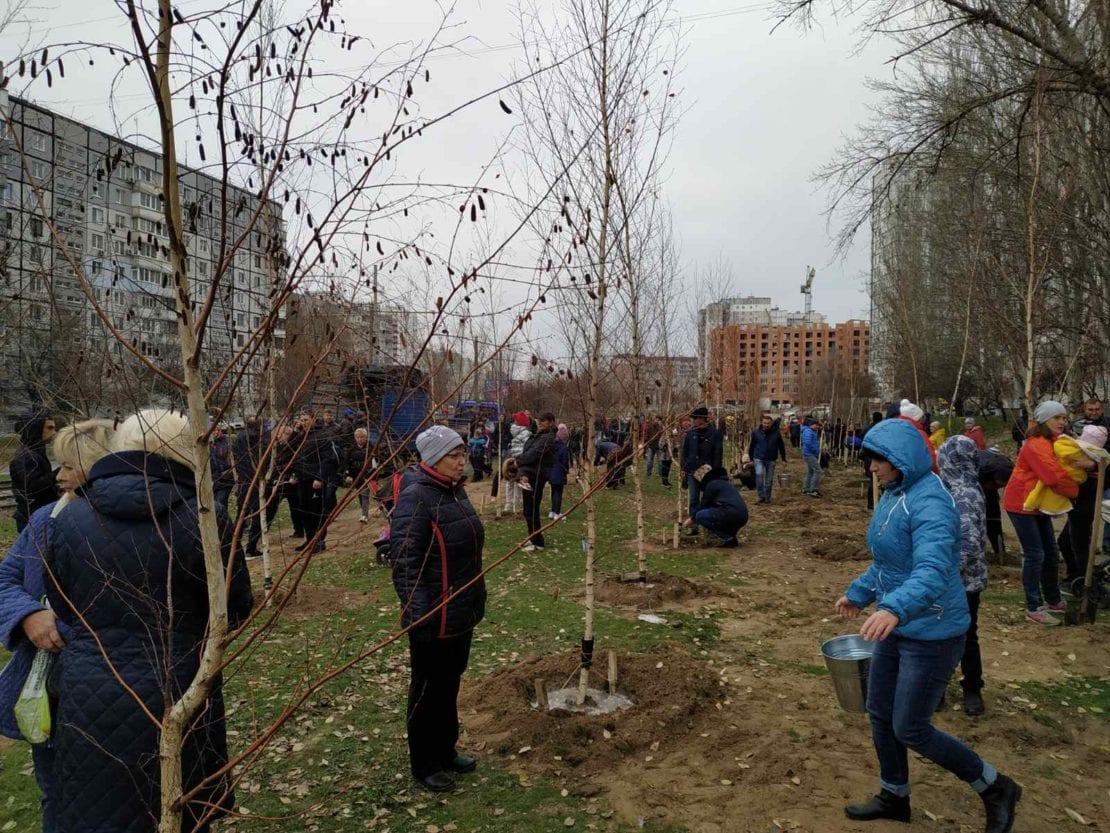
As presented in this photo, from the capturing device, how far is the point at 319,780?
3.95m

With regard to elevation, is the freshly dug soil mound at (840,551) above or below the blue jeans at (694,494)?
below

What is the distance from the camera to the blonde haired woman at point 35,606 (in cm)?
235

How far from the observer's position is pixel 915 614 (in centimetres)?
286

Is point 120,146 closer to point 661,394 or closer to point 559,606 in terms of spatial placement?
point 559,606

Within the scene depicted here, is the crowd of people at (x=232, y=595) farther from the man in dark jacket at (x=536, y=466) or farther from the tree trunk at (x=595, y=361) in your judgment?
the man in dark jacket at (x=536, y=466)

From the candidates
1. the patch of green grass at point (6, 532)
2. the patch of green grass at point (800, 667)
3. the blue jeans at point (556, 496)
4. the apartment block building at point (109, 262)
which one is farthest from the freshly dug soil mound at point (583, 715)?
the patch of green grass at point (6, 532)

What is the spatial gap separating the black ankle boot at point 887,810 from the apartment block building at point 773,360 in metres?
2.16

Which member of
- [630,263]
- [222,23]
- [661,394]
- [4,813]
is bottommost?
[4,813]

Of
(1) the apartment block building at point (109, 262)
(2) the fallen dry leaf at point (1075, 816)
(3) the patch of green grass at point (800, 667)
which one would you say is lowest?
(3) the patch of green grass at point (800, 667)

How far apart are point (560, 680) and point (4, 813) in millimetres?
3201

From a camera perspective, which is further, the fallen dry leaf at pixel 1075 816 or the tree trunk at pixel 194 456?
the fallen dry leaf at pixel 1075 816

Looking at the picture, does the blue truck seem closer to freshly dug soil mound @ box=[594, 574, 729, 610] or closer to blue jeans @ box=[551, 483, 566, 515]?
freshly dug soil mound @ box=[594, 574, 729, 610]

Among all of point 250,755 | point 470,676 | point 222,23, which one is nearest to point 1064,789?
point 470,676

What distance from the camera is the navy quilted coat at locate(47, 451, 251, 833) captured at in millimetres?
2232
